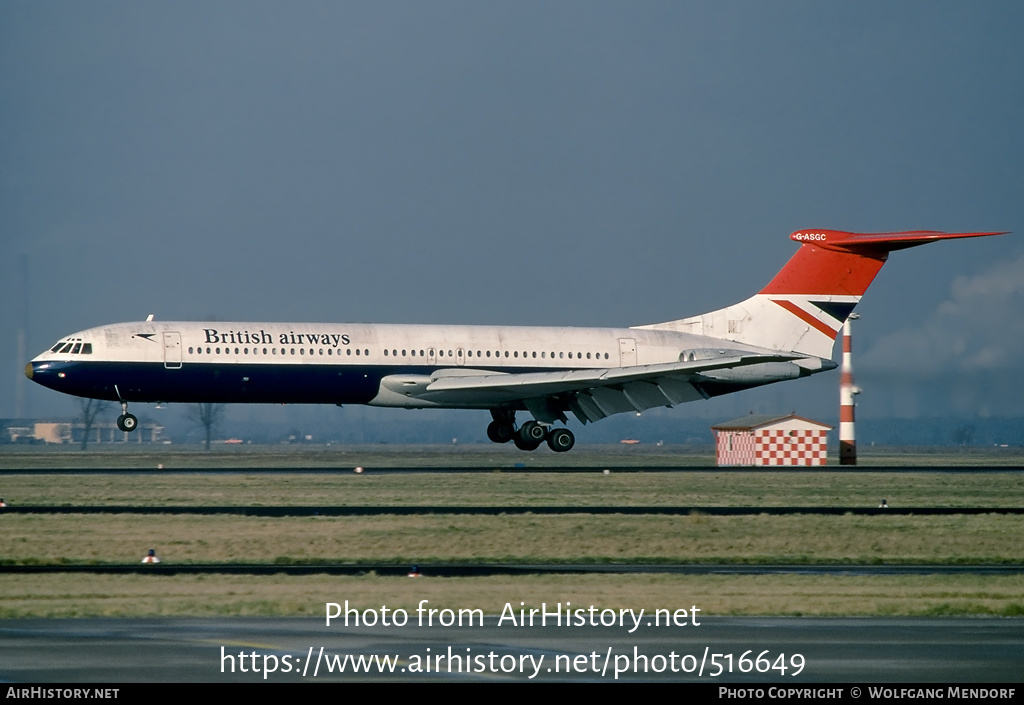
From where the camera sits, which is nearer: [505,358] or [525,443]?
[505,358]

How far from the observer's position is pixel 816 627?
603 inches

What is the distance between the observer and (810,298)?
54375 mm

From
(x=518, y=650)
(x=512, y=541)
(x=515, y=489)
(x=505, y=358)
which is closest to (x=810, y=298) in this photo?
(x=505, y=358)

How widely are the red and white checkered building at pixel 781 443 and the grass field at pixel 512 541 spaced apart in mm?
13964

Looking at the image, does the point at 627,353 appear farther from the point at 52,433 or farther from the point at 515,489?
the point at 52,433

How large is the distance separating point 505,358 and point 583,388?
3641 mm

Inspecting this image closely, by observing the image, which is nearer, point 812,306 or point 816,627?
point 816,627

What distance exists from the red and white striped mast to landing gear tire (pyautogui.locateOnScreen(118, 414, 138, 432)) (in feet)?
102

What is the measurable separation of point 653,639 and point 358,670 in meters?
3.53

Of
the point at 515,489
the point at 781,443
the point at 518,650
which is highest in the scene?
the point at 781,443

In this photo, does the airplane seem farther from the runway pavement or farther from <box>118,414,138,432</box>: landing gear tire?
the runway pavement
